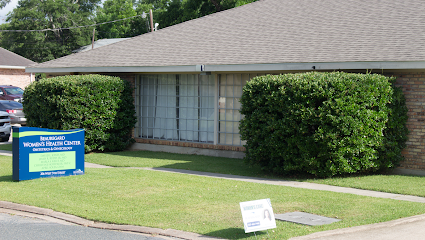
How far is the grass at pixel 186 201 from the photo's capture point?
7004mm

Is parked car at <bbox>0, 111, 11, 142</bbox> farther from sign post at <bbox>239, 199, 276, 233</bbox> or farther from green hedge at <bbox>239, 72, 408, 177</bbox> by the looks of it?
sign post at <bbox>239, 199, 276, 233</bbox>

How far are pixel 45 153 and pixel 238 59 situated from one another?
20.7 ft

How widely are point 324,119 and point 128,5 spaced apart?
66851 millimetres

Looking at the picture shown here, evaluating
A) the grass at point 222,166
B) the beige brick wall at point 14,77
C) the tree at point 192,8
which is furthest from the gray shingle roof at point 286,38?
the beige brick wall at point 14,77

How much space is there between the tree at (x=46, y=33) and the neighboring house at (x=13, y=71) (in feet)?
72.6

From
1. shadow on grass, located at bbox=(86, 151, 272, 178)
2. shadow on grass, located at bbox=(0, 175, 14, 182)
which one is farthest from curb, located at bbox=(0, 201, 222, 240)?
shadow on grass, located at bbox=(86, 151, 272, 178)

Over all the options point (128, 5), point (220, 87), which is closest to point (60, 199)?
point (220, 87)

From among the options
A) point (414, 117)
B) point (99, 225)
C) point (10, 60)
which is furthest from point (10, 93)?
point (414, 117)

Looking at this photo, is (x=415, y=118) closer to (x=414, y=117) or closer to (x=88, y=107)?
(x=414, y=117)

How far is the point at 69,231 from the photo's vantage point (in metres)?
6.93

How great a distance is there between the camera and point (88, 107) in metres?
15.4

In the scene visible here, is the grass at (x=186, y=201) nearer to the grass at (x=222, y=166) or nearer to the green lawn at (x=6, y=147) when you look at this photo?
the grass at (x=222, y=166)

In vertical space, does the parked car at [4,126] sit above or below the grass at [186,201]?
above

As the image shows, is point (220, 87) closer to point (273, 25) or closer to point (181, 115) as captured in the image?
point (181, 115)
